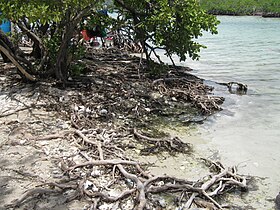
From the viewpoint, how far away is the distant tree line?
63906 mm

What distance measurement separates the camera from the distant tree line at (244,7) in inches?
2516

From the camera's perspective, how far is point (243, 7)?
6956cm

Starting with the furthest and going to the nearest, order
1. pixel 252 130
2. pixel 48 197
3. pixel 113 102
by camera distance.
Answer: pixel 113 102 → pixel 252 130 → pixel 48 197

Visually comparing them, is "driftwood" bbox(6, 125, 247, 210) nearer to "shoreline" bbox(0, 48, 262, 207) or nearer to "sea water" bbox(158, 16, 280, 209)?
"shoreline" bbox(0, 48, 262, 207)

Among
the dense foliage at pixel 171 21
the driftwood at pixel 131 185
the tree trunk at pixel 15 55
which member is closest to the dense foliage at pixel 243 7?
the dense foliage at pixel 171 21

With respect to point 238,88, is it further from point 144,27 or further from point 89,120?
point 89,120

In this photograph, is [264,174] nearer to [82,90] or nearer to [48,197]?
[48,197]

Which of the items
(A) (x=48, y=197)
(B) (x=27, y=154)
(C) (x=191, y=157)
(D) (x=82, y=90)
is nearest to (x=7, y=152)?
(B) (x=27, y=154)

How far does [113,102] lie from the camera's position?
289 inches

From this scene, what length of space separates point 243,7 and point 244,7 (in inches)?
13.3

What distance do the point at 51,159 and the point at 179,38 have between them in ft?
15.5

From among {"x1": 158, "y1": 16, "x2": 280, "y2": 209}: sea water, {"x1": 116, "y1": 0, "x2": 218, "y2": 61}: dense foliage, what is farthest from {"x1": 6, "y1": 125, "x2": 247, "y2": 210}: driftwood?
{"x1": 116, "y1": 0, "x2": 218, "y2": 61}: dense foliage

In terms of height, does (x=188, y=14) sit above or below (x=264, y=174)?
above

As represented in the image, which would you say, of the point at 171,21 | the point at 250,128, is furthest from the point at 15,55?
the point at 250,128
